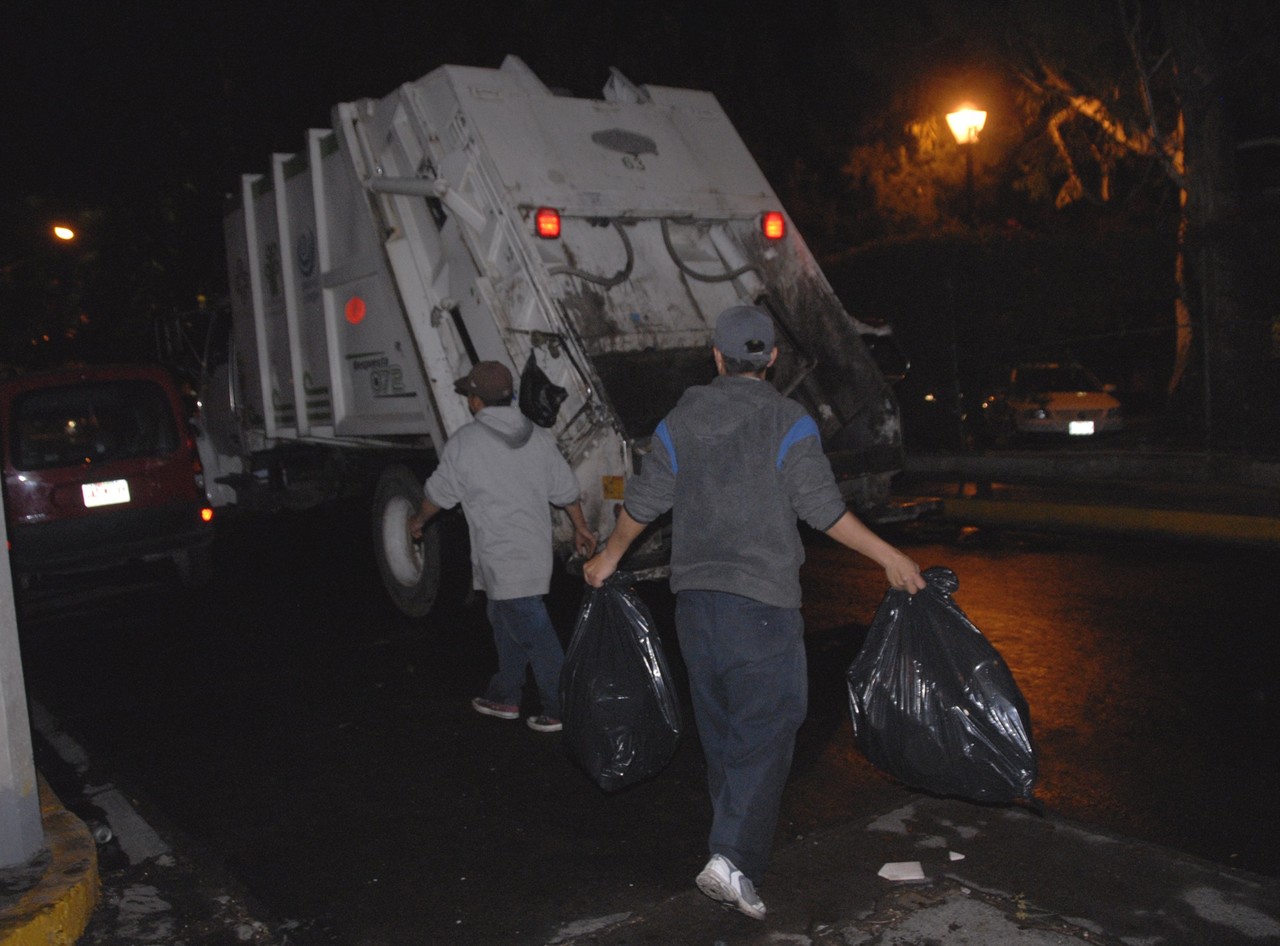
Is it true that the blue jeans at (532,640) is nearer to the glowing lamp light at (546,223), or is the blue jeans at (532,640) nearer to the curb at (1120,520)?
the glowing lamp light at (546,223)

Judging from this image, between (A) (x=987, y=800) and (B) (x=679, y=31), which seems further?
(B) (x=679, y=31)

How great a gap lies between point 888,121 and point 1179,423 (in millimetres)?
9449

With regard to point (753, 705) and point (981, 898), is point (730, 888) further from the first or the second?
point (981, 898)

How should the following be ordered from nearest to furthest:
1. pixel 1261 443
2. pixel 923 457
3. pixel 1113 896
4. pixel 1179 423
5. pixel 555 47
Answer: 1. pixel 1113 896
2. pixel 1261 443
3. pixel 1179 423
4. pixel 923 457
5. pixel 555 47

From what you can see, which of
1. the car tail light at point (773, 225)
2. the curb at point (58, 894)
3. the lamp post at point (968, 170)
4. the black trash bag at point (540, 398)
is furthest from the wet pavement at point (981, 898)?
the lamp post at point (968, 170)

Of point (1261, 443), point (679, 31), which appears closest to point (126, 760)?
point (1261, 443)

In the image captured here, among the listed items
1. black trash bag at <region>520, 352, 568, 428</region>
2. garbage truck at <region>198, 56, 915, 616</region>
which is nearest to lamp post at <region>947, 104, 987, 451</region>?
garbage truck at <region>198, 56, 915, 616</region>

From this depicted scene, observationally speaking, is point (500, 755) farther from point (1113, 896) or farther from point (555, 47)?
point (555, 47)

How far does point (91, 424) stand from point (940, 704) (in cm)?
709

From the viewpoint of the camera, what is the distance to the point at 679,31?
23.8m

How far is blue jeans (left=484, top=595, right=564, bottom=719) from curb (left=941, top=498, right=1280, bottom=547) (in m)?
4.50

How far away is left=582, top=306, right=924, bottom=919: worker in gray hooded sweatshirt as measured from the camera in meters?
3.35

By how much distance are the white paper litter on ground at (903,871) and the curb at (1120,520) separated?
542cm

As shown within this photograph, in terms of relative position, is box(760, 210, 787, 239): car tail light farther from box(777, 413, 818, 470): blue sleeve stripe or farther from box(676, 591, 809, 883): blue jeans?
box(676, 591, 809, 883): blue jeans
